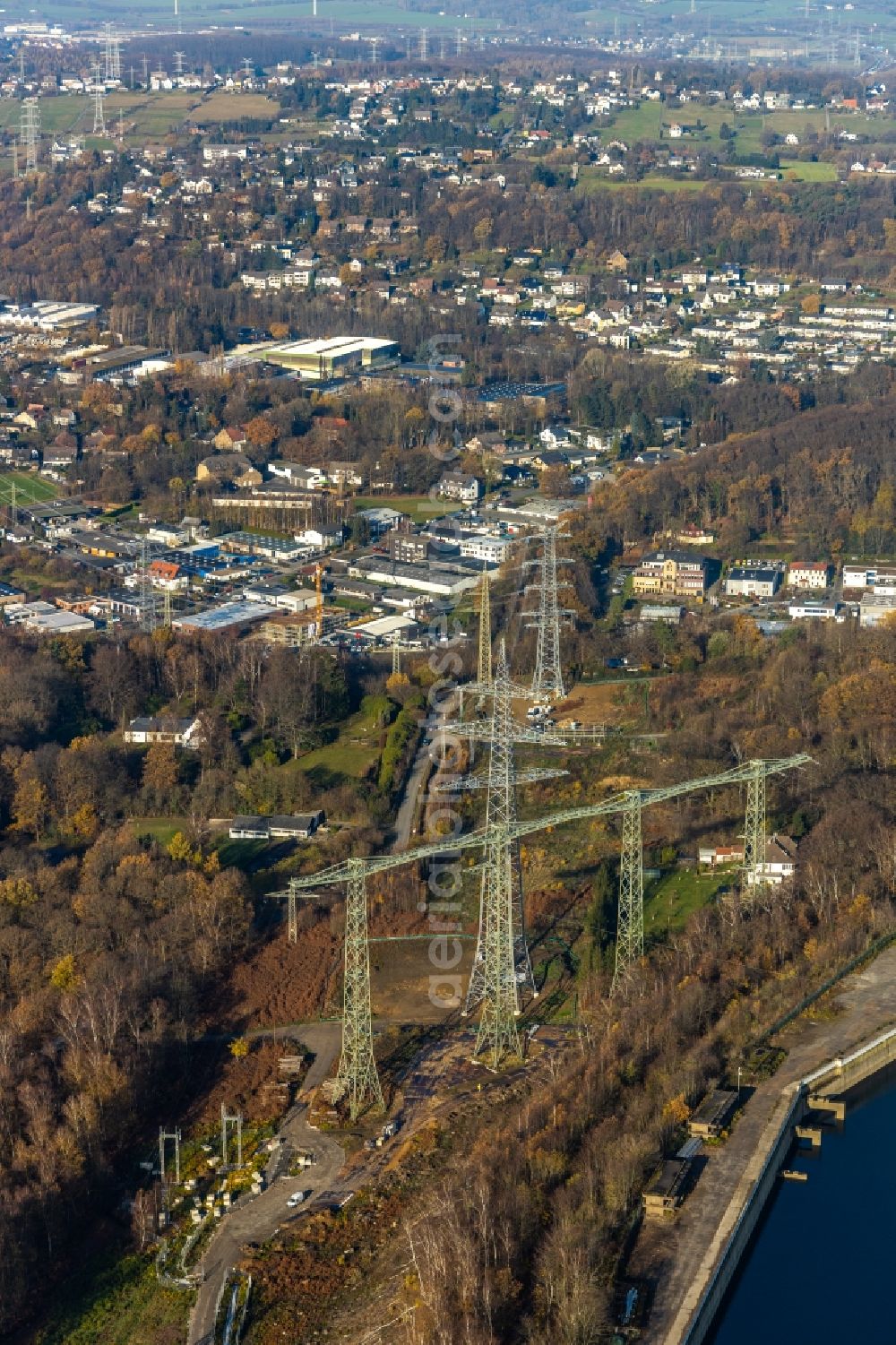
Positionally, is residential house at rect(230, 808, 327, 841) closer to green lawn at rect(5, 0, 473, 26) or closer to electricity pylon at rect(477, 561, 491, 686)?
electricity pylon at rect(477, 561, 491, 686)

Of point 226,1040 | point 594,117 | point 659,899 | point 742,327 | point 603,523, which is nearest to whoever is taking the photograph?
point 226,1040

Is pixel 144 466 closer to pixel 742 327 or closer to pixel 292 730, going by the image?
pixel 292 730

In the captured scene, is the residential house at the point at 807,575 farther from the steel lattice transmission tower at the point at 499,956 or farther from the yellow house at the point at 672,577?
the steel lattice transmission tower at the point at 499,956

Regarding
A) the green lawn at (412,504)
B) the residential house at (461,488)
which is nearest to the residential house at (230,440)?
the green lawn at (412,504)

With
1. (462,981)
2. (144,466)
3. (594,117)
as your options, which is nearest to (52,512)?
(144,466)

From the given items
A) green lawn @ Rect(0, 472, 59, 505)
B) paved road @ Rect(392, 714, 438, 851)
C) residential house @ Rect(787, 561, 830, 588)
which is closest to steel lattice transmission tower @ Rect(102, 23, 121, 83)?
green lawn @ Rect(0, 472, 59, 505)

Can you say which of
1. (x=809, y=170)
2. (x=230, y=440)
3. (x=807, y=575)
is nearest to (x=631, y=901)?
(x=807, y=575)

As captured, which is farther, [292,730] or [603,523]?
[603,523]

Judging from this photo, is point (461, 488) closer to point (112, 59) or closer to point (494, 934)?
point (494, 934)
